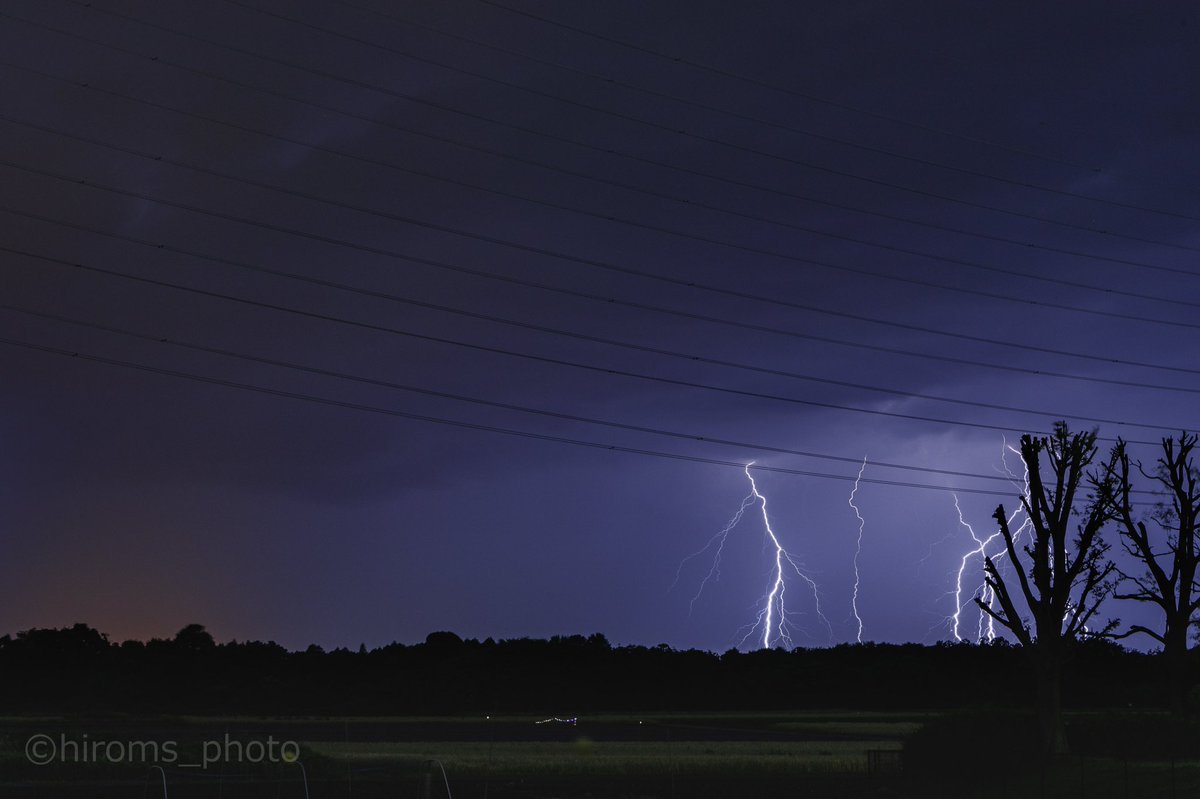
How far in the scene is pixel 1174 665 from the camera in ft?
217

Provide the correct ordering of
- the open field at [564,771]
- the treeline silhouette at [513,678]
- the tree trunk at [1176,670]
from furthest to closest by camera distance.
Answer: the treeline silhouette at [513,678] < the tree trunk at [1176,670] < the open field at [564,771]

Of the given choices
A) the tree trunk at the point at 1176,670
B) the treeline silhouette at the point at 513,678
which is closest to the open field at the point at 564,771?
the tree trunk at the point at 1176,670

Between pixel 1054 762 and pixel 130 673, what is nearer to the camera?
pixel 1054 762

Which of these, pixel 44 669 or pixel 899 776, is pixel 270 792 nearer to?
pixel 899 776

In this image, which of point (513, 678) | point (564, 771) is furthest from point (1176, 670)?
point (513, 678)

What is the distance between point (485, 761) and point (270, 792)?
1533cm

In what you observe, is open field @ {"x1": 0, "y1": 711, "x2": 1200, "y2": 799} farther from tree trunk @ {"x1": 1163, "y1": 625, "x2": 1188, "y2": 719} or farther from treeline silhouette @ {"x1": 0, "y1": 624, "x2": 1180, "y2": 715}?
treeline silhouette @ {"x1": 0, "y1": 624, "x2": 1180, "y2": 715}

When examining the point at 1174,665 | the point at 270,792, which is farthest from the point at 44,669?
the point at 1174,665

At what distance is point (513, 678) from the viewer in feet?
449

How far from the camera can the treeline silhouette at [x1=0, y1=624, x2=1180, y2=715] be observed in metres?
122

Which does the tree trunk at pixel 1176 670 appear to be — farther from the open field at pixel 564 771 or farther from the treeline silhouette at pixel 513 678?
the treeline silhouette at pixel 513 678

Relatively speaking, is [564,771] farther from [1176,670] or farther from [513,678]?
A: [513,678]

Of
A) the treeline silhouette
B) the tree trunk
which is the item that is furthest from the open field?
the treeline silhouette

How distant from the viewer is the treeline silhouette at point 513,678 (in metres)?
122
